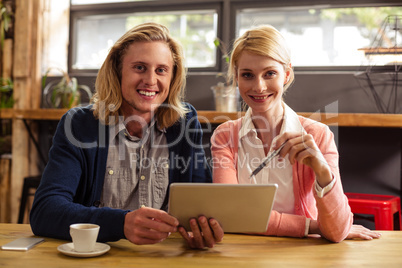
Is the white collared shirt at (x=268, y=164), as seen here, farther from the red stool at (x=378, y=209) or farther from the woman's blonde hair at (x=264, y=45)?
the red stool at (x=378, y=209)

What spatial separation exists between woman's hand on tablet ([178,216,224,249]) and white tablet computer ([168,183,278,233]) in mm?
15

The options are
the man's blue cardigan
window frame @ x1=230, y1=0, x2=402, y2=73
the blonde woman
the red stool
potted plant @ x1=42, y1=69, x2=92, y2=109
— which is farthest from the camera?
potted plant @ x1=42, y1=69, x2=92, y2=109

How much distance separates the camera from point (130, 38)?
62.2 inches

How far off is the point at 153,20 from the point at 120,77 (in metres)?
2.05

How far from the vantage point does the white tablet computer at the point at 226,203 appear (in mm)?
986

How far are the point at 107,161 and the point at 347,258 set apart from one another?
86 cm

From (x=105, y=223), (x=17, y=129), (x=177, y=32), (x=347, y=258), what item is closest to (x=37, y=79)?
(x=17, y=129)

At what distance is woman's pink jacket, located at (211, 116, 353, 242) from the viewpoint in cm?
120

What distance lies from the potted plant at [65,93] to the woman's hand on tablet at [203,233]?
7.79 feet

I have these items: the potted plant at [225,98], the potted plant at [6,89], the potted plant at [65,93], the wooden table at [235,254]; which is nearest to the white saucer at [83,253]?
the wooden table at [235,254]

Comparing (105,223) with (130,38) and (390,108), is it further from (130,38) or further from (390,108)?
(390,108)

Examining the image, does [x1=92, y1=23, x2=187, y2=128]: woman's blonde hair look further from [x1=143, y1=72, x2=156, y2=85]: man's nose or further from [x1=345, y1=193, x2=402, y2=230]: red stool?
[x1=345, y1=193, x2=402, y2=230]: red stool

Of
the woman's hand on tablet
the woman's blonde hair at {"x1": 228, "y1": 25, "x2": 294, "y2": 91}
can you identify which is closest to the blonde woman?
the woman's blonde hair at {"x1": 228, "y1": 25, "x2": 294, "y2": 91}

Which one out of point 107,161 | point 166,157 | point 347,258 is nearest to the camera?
point 347,258
